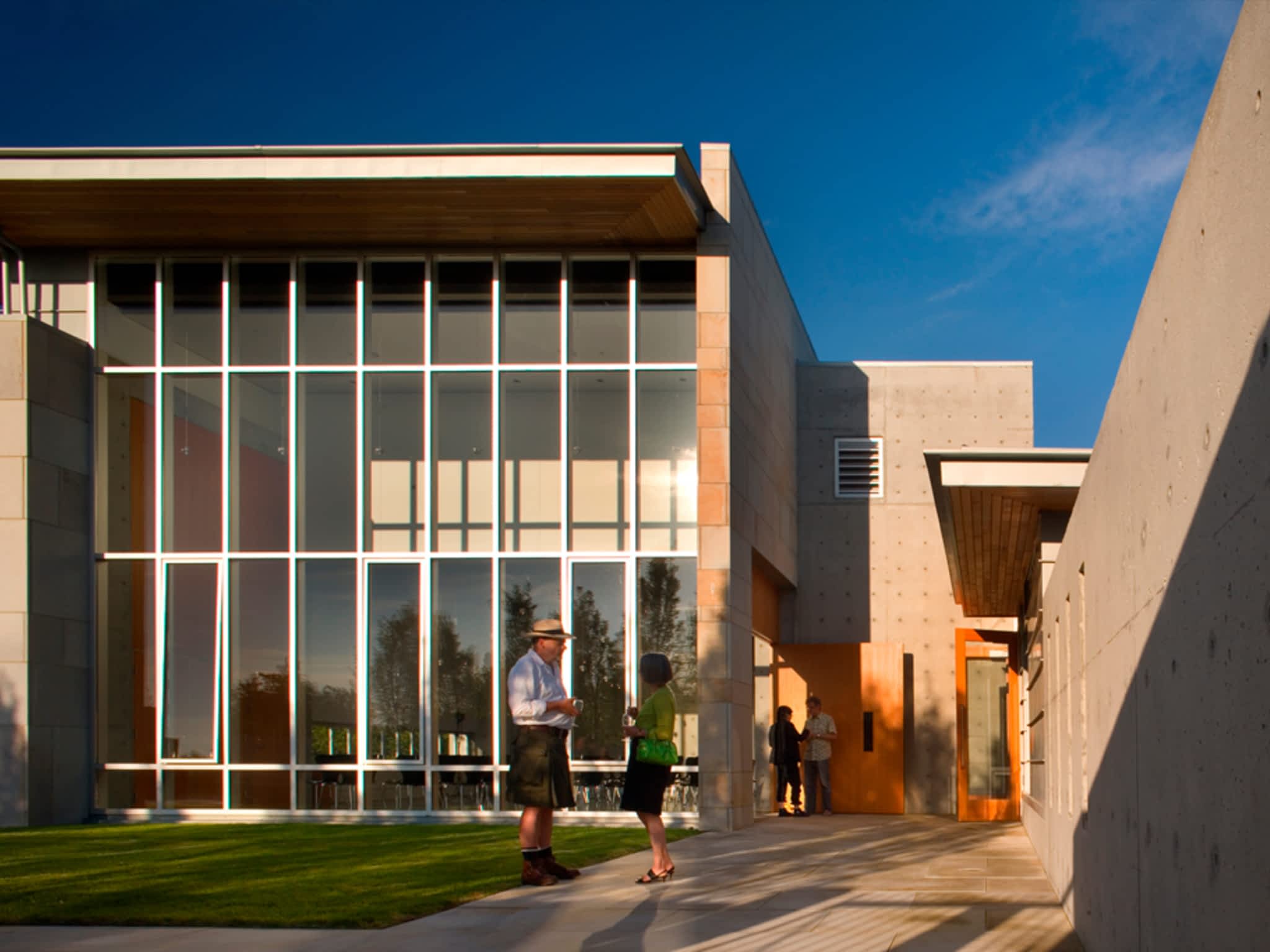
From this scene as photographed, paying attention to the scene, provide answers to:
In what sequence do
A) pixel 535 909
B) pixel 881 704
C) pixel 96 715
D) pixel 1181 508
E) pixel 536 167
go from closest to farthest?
pixel 1181 508
pixel 535 909
pixel 536 167
pixel 96 715
pixel 881 704

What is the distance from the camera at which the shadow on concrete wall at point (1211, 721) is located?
2.74m

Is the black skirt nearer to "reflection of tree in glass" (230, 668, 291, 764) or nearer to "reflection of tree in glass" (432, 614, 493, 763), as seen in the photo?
"reflection of tree in glass" (432, 614, 493, 763)

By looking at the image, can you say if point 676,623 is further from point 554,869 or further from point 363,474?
point 554,869

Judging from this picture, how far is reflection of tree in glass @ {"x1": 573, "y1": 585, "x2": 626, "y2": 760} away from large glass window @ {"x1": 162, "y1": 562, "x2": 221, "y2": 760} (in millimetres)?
4100

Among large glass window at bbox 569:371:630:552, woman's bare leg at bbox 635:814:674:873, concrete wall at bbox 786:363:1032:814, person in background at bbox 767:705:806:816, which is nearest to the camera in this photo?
woman's bare leg at bbox 635:814:674:873

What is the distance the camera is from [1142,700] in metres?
4.61

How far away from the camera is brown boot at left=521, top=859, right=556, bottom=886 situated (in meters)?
10.1

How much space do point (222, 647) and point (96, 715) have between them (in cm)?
162

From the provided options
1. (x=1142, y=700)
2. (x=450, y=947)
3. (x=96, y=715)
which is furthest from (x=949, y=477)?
(x=96, y=715)

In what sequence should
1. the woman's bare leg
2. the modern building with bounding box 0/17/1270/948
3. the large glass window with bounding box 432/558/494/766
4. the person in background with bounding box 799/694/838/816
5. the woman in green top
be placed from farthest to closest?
the person in background with bounding box 799/694/838/816 < the large glass window with bounding box 432/558/494/766 < the modern building with bounding box 0/17/1270/948 < the woman in green top < the woman's bare leg

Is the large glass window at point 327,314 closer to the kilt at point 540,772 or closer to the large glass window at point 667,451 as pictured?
the large glass window at point 667,451

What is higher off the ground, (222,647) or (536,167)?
(536,167)

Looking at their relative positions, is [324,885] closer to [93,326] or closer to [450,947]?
[450,947]

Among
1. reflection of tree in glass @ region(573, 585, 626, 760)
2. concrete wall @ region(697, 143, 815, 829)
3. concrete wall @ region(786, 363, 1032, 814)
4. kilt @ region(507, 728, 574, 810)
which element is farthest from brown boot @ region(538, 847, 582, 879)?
concrete wall @ region(786, 363, 1032, 814)
